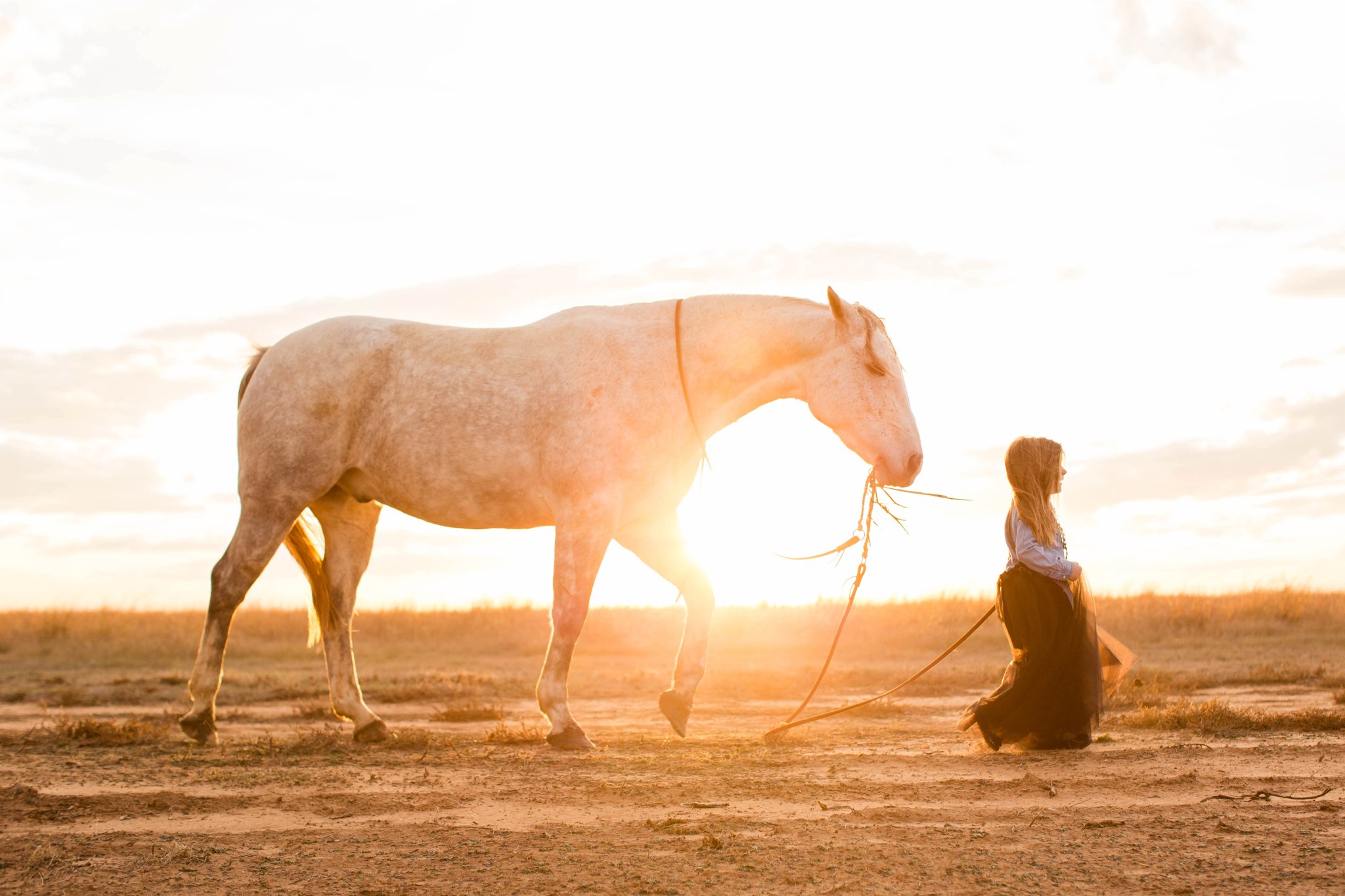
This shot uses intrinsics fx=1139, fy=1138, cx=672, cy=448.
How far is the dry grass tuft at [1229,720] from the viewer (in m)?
7.28

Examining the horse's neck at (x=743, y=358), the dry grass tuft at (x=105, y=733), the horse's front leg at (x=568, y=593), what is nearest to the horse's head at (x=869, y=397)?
the horse's neck at (x=743, y=358)

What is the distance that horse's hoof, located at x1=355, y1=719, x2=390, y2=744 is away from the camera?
24.2 ft

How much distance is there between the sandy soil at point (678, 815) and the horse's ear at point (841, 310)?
8.23 ft

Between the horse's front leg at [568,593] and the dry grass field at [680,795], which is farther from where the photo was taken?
the horse's front leg at [568,593]

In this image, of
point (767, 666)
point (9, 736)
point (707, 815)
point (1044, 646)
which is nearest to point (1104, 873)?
A: point (707, 815)

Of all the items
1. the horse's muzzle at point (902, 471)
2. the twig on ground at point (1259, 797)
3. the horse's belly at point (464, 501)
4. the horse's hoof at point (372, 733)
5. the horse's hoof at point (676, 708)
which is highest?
the horse's muzzle at point (902, 471)

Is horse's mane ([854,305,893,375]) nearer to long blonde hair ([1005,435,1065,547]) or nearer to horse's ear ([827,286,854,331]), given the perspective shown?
horse's ear ([827,286,854,331])

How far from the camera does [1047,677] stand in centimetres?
650

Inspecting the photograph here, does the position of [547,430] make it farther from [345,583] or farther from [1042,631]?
[1042,631]

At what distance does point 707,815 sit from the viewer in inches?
183

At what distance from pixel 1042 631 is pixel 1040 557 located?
43 cm

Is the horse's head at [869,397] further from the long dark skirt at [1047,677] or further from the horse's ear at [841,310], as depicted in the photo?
the long dark skirt at [1047,677]

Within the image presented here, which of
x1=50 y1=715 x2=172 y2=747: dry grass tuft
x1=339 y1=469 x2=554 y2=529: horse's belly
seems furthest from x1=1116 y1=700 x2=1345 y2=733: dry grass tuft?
x1=50 y1=715 x2=172 y2=747: dry grass tuft

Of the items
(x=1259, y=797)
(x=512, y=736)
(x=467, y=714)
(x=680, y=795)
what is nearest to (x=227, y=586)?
(x=512, y=736)
